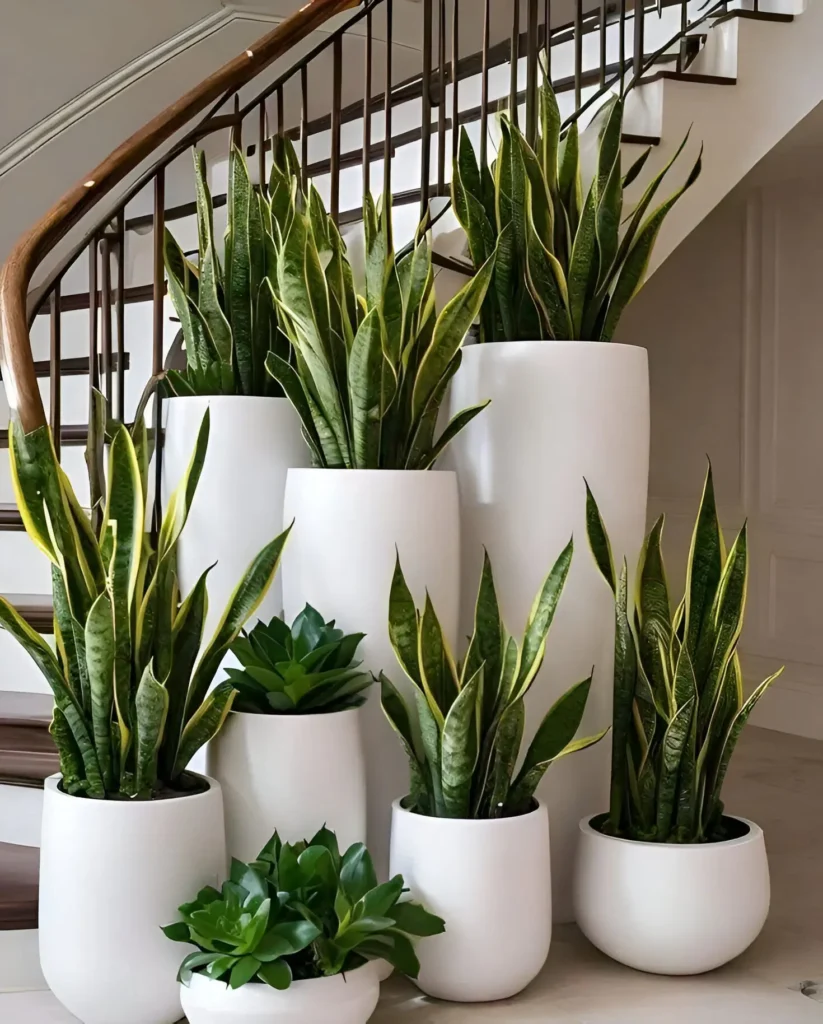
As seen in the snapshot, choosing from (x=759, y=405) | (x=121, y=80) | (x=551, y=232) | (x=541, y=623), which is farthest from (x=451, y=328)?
(x=121, y=80)

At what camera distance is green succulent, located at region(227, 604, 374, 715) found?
6.02 ft

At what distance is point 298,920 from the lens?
1.65 m

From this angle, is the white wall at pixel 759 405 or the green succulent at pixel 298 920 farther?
the white wall at pixel 759 405

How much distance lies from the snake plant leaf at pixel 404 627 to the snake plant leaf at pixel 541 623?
16cm

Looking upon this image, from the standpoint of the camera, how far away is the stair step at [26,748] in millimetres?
2203

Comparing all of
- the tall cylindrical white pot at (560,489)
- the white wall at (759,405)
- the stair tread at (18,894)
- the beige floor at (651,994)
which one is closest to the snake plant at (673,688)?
the tall cylindrical white pot at (560,489)

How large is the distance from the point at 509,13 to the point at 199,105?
3.00m

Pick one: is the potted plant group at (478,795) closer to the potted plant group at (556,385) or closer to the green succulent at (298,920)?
Answer: the green succulent at (298,920)

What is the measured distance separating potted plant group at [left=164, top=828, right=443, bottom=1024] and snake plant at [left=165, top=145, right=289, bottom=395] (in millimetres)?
852

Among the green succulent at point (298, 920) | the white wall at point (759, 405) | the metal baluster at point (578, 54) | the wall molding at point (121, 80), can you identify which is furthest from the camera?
the wall molding at point (121, 80)

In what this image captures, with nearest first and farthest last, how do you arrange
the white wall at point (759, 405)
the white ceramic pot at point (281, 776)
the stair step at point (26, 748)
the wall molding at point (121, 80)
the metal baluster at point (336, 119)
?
the white ceramic pot at point (281, 776)
the stair step at point (26, 748)
the metal baluster at point (336, 119)
the white wall at point (759, 405)
the wall molding at point (121, 80)

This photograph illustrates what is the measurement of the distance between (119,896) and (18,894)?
448 millimetres

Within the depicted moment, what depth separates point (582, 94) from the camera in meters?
3.36

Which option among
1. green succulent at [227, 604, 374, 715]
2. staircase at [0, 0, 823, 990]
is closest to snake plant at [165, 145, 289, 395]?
staircase at [0, 0, 823, 990]
